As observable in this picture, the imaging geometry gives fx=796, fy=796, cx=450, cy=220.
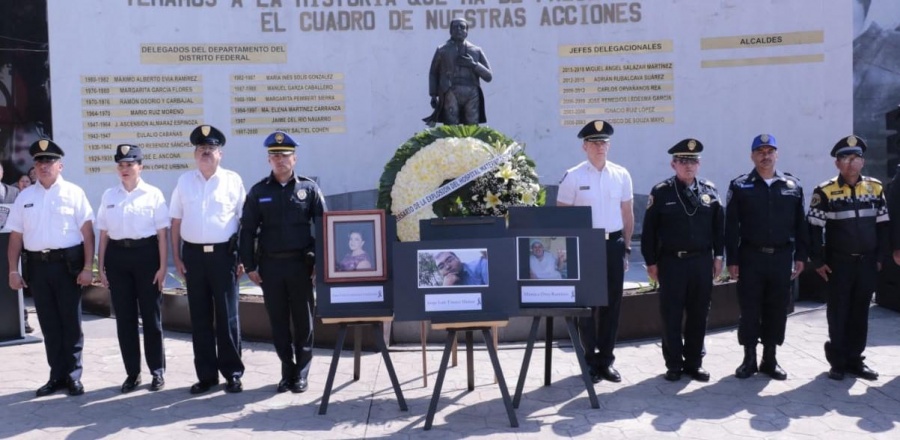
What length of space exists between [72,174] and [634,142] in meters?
7.32

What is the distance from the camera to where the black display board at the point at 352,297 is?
4465 mm

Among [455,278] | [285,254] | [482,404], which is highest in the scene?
[285,254]

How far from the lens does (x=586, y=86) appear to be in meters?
10.6

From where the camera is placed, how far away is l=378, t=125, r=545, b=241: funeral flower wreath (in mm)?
5145

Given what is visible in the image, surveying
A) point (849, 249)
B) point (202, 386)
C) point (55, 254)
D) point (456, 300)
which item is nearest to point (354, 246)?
point (456, 300)

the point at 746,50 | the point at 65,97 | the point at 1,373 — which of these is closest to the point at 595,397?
the point at 1,373

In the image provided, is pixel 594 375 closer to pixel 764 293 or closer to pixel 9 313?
pixel 764 293

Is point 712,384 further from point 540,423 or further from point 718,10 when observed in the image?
point 718,10

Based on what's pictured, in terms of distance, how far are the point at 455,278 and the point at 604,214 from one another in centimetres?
136

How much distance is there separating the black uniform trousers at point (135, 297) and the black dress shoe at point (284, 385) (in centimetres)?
80

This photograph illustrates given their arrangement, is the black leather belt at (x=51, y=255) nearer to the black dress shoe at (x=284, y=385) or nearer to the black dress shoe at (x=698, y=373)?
the black dress shoe at (x=284, y=385)

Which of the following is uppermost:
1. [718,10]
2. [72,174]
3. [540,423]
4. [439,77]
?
[718,10]

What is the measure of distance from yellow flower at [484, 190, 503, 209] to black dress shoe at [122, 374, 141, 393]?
251 cm

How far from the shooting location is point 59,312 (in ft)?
16.8
